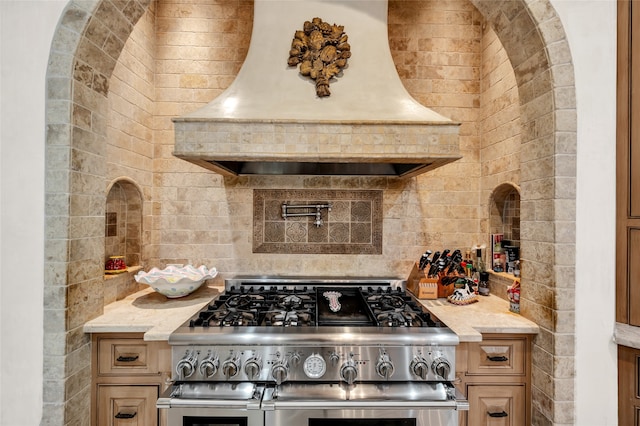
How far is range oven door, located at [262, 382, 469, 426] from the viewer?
1.63 m

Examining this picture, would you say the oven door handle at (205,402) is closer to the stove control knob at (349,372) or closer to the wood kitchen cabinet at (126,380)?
the wood kitchen cabinet at (126,380)

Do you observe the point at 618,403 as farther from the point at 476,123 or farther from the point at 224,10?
the point at 224,10

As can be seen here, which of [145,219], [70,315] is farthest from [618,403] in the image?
[145,219]

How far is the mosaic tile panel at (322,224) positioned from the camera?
2711mm

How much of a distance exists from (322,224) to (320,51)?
4.12ft

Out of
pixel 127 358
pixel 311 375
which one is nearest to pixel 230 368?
pixel 311 375

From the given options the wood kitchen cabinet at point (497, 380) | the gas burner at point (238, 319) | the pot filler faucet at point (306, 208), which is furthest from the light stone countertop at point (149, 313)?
the wood kitchen cabinet at point (497, 380)

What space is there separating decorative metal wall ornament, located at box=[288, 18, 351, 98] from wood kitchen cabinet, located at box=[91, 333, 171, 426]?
5.56ft

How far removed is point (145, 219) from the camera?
2.63 metres

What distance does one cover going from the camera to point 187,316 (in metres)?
2.01

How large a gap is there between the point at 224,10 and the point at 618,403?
137 inches

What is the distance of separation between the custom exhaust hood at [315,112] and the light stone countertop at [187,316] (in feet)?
2.94

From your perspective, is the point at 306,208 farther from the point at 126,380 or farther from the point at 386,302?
the point at 126,380

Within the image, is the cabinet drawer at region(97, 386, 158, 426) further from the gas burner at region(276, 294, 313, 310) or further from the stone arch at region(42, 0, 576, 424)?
the gas burner at region(276, 294, 313, 310)
